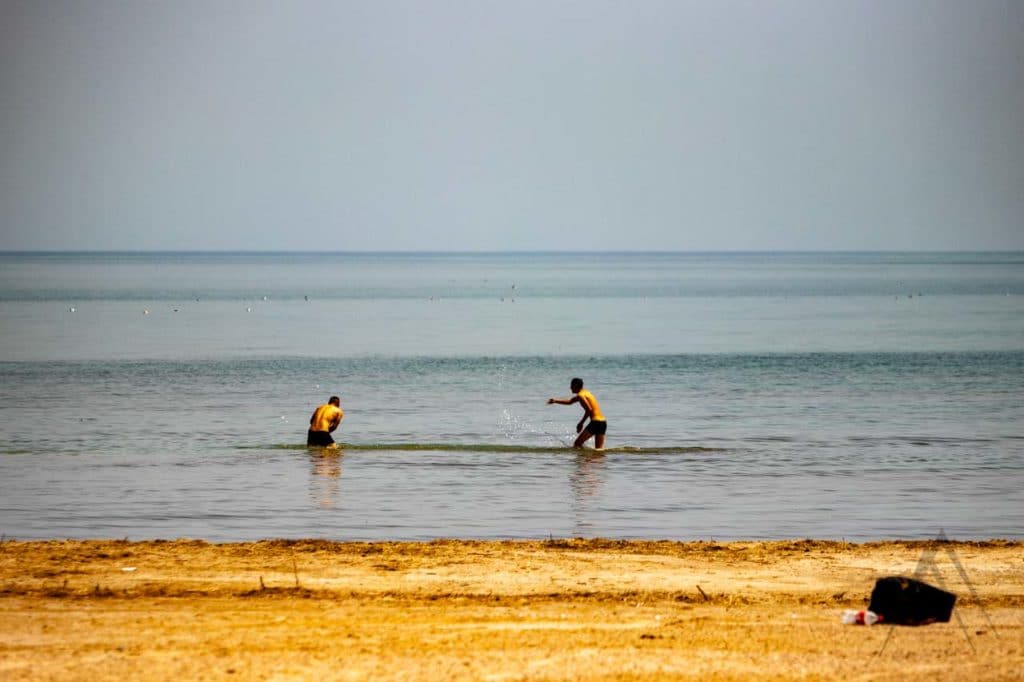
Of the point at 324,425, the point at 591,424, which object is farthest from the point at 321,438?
the point at 591,424

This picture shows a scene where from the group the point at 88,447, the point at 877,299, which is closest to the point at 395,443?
the point at 88,447

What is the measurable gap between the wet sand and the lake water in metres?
2.68

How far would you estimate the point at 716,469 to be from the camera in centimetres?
2489

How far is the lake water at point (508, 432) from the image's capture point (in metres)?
19.6

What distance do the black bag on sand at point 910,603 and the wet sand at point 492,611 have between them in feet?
0.47

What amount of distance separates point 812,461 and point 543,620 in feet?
51.1

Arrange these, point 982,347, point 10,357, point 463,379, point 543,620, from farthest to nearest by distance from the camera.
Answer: point 982,347
point 10,357
point 463,379
point 543,620

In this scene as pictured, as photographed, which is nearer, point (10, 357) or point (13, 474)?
point (13, 474)

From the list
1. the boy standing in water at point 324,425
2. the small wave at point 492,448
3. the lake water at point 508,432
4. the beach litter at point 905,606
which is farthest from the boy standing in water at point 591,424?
the beach litter at point 905,606

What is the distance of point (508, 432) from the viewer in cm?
3169

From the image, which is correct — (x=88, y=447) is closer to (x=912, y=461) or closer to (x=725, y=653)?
(x=912, y=461)

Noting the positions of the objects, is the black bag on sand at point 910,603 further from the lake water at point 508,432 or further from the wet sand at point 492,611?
the lake water at point 508,432

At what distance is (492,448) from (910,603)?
17.1 m
